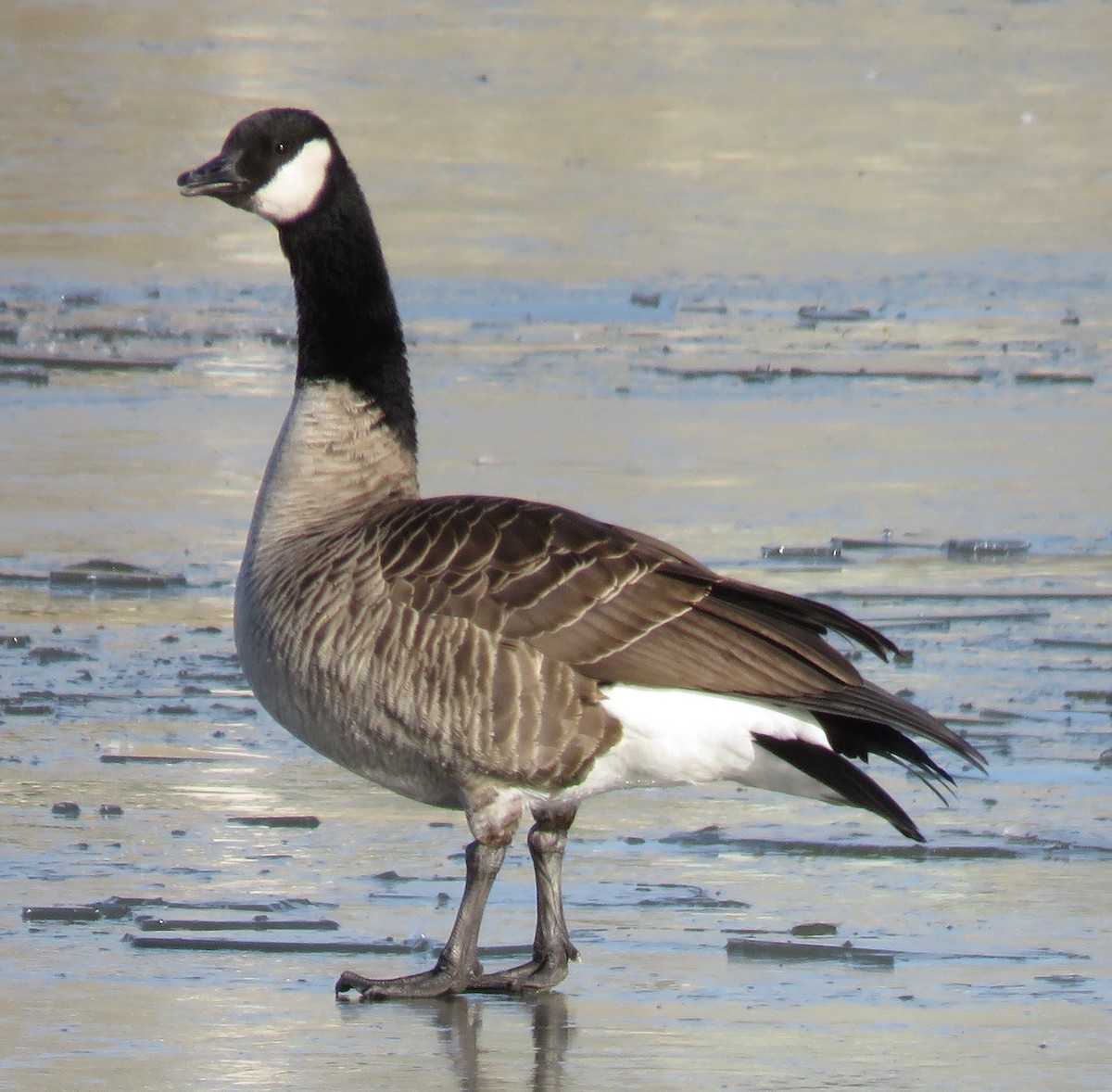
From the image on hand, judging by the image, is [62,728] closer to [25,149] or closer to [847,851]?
[847,851]

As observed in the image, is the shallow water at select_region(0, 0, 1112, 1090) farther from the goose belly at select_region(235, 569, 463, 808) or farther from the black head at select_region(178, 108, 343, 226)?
the black head at select_region(178, 108, 343, 226)

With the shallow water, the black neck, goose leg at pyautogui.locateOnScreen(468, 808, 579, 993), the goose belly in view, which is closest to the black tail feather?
the shallow water

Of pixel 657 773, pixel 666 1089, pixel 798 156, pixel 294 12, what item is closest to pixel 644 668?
pixel 657 773

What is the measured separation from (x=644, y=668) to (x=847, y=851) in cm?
96

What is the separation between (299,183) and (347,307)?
303mm

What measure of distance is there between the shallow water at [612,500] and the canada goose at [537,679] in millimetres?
278

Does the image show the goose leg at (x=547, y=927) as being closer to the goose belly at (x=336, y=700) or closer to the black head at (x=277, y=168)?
the goose belly at (x=336, y=700)

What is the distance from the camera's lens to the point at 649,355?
10.8 meters

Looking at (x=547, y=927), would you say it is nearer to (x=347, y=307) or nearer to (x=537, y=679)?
(x=537, y=679)

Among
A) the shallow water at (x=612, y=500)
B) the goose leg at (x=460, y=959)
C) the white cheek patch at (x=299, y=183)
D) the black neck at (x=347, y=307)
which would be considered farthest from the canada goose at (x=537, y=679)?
the white cheek patch at (x=299, y=183)

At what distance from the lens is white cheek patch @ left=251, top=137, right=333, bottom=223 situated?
5.21m

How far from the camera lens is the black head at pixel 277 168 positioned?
521 cm

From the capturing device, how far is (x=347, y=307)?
514 centimetres

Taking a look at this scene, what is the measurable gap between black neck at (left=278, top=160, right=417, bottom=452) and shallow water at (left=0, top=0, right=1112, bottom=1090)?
3.14 feet
